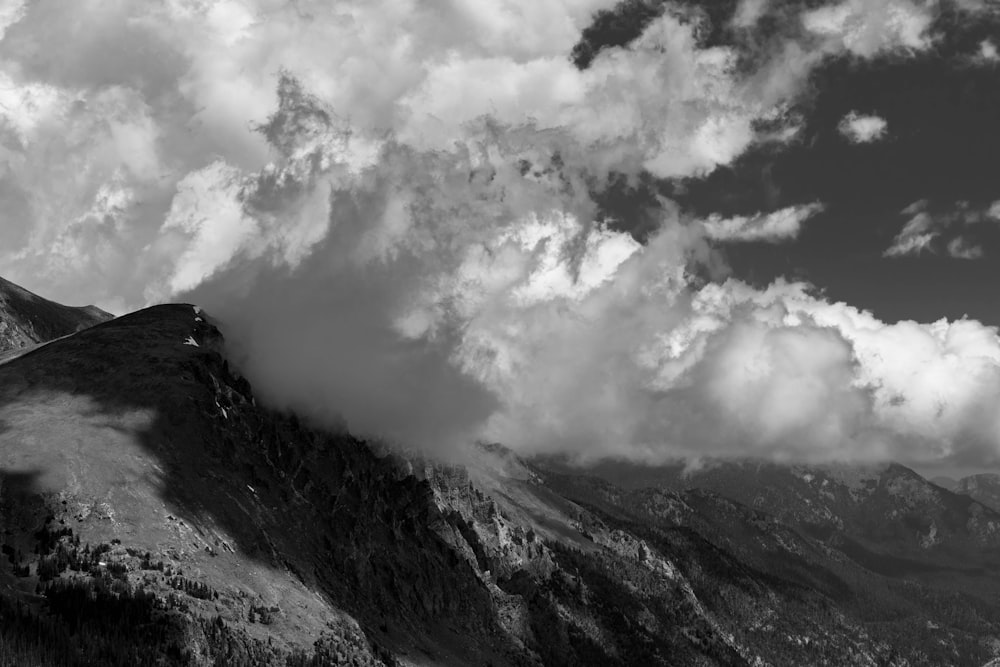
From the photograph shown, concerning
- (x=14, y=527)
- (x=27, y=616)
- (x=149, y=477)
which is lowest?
(x=27, y=616)

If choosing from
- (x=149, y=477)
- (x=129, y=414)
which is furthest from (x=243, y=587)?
(x=129, y=414)

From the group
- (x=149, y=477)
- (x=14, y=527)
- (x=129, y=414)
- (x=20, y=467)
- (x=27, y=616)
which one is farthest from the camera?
(x=129, y=414)

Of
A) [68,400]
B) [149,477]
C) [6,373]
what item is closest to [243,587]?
[149,477]

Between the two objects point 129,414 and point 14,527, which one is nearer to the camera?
point 14,527

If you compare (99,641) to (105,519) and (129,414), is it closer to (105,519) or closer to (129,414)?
(105,519)

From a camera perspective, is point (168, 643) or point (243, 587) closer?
point (168, 643)

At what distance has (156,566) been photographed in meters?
145

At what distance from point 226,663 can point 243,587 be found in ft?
78.5

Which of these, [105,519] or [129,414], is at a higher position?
[129,414]

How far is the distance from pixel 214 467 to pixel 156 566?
4890 cm

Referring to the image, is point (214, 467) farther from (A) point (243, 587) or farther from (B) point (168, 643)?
(B) point (168, 643)

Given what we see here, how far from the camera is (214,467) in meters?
192

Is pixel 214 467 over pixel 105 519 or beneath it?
A: over

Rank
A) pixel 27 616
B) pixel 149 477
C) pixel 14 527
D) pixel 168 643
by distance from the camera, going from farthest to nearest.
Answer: pixel 149 477, pixel 14 527, pixel 168 643, pixel 27 616
